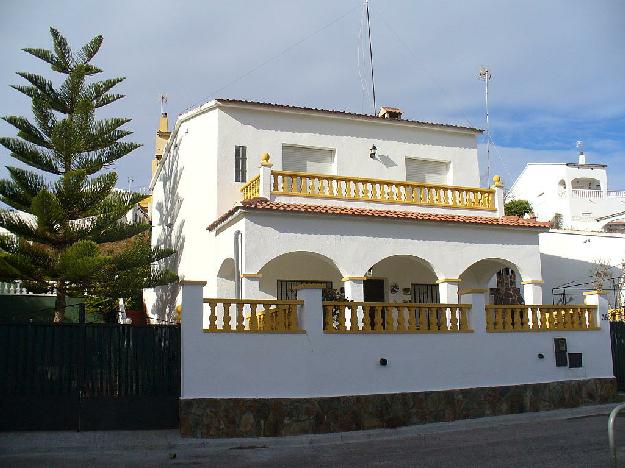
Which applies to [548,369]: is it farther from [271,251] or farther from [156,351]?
[156,351]

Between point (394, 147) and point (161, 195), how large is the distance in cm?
727

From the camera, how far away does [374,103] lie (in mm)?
21062

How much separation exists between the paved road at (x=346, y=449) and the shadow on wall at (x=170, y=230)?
302 inches

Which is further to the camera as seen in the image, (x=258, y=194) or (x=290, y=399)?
(x=258, y=194)

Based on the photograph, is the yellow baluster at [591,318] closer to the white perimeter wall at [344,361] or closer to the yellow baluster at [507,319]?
the white perimeter wall at [344,361]

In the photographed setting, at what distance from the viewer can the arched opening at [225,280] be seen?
638 inches

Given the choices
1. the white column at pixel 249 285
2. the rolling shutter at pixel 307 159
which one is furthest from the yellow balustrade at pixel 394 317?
the rolling shutter at pixel 307 159

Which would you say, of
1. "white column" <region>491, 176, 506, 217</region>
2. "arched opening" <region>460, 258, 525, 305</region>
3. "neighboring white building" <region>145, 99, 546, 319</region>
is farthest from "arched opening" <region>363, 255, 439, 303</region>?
"white column" <region>491, 176, 506, 217</region>

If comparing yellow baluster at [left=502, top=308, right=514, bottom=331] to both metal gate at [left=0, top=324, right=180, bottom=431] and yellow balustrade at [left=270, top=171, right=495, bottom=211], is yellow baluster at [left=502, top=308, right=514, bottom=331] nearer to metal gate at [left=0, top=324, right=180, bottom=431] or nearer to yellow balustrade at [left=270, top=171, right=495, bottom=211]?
yellow balustrade at [left=270, top=171, right=495, bottom=211]

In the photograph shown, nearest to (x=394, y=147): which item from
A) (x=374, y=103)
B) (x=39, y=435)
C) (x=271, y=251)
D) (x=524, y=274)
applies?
(x=374, y=103)

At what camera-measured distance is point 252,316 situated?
37.6ft

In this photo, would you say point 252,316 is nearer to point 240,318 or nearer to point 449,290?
point 240,318

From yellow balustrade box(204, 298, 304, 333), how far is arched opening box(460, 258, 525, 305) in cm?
734

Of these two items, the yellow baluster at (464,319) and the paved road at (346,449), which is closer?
the paved road at (346,449)
